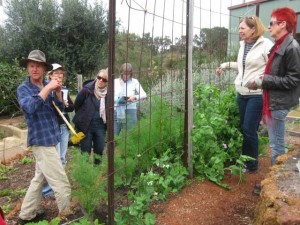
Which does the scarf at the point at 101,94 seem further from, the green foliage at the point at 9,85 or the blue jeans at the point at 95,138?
the green foliage at the point at 9,85

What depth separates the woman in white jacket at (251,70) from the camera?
3.61 meters

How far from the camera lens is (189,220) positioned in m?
3.07

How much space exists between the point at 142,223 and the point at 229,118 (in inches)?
75.7

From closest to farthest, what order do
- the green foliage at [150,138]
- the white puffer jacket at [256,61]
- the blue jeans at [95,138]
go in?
1. the green foliage at [150,138]
2. the white puffer jacket at [256,61]
3. the blue jeans at [95,138]

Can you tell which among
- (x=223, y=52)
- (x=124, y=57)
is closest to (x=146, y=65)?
(x=124, y=57)

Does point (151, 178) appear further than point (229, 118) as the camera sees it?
No

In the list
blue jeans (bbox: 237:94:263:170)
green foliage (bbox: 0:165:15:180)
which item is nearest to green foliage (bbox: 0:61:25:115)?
green foliage (bbox: 0:165:15:180)

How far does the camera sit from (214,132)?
4.03 meters

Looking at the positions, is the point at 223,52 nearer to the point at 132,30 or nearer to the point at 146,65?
the point at 146,65

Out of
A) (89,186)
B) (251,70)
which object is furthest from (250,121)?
(89,186)

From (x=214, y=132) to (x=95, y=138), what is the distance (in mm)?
1489

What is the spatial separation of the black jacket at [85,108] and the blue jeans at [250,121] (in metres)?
1.74

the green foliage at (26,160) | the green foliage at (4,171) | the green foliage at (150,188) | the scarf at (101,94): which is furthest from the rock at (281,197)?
the green foliage at (26,160)

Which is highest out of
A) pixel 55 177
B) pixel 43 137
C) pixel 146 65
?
pixel 146 65
